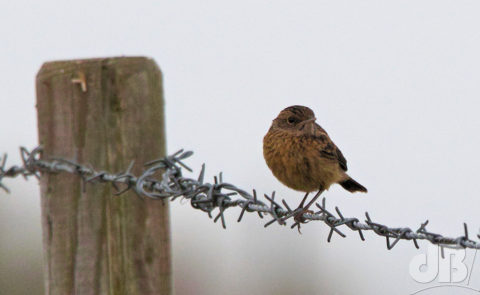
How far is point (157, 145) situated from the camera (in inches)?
155

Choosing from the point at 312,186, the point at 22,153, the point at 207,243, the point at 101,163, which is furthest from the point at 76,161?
the point at 207,243

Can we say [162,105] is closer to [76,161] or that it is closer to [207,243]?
[76,161]

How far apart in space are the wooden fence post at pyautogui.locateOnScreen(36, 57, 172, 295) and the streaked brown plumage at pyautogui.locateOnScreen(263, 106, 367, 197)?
6.78 ft

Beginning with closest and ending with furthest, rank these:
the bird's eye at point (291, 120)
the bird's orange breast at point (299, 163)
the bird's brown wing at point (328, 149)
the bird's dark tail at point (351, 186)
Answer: the bird's orange breast at point (299, 163)
the bird's brown wing at point (328, 149)
the bird's eye at point (291, 120)
the bird's dark tail at point (351, 186)

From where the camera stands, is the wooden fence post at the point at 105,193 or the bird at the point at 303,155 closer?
the wooden fence post at the point at 105,193

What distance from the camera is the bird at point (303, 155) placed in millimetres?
5934

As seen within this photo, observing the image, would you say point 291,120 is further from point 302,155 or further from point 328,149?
point 302,155

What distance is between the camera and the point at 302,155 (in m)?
5.97

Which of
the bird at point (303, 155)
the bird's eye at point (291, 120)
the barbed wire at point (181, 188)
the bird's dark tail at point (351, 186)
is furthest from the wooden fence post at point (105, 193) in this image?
the bird's dark tail at point (351, 186)

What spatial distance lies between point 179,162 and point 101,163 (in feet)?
1.00

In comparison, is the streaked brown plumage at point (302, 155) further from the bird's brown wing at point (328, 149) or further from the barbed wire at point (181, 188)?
the barbed wire at point (181, 188)

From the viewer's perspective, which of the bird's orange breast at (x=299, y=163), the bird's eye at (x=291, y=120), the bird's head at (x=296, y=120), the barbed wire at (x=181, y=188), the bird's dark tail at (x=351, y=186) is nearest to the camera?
the barbed wire at (x=181, y=188)

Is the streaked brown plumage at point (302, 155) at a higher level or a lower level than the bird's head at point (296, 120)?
lower

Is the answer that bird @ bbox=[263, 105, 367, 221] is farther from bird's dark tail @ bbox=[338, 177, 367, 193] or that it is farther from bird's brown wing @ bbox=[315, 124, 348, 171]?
bird's dark tail @ bbox=[338, 177, 367, 193]
